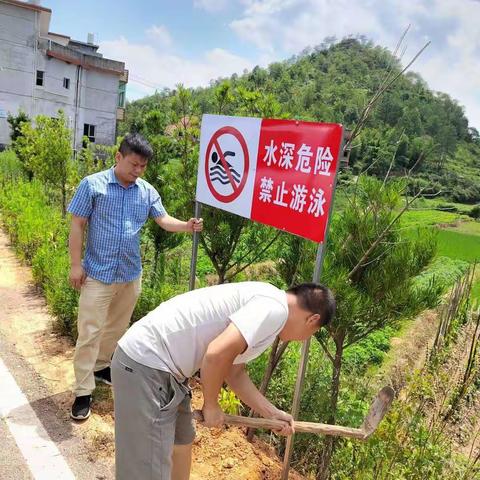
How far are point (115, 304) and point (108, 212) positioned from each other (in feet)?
2.45

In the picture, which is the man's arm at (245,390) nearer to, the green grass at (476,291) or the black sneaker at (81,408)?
the black sneaker at (81,408)

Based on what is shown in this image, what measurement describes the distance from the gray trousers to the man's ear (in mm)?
638

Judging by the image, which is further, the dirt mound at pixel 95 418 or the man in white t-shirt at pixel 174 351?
the dirt mound at pixel 95 418

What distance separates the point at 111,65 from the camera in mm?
28906

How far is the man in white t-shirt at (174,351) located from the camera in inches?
74.4

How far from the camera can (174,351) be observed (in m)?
1.92

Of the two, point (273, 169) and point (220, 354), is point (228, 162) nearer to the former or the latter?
point (273, 169)

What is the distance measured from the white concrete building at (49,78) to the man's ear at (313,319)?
23882 mm

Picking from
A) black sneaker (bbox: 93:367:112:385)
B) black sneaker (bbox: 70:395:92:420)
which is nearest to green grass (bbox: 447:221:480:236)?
black sneaker (bbox: 93:367:112:385)

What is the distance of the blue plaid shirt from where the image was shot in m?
2.96

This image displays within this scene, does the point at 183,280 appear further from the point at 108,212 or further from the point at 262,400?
the point at 262,400

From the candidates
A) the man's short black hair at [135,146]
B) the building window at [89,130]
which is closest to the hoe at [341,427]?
the man's short black hair at [135,146]

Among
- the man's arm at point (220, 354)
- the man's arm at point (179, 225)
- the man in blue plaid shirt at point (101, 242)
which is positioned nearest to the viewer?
the man's arm at point (220, 354)

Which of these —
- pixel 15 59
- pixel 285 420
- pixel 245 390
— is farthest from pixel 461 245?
pixel 15 59
